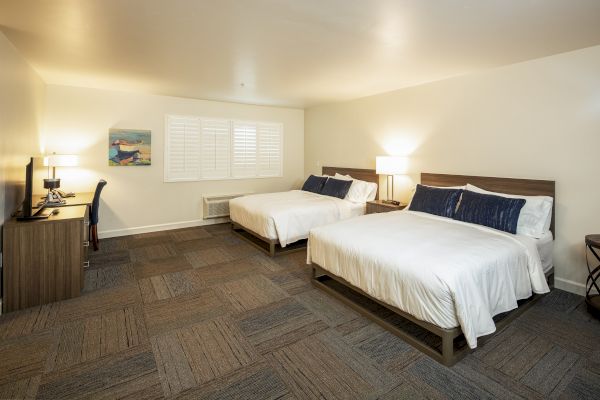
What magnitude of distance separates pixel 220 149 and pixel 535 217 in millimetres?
5128

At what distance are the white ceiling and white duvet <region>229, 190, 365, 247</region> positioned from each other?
1847mm

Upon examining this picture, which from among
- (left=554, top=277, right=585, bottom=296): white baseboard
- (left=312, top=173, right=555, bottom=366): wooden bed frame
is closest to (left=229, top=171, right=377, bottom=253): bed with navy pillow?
(left=312, top=173, right=555, bottom=366): wooden bed frame

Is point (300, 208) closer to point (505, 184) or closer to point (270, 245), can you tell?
point (270, 245)

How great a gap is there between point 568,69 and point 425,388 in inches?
134

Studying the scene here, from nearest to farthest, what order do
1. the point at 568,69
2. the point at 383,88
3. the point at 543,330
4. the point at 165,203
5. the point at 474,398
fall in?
the point at 474,398 → the point at 543,330 → the point at 568,69 → the point at 383,88 → the point at 165,203

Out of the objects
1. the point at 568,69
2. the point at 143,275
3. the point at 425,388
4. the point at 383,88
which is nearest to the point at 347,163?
the point at 383,88

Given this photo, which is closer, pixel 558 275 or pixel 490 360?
pixel 490 360

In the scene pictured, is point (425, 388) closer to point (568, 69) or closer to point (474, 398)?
point (474, 398)

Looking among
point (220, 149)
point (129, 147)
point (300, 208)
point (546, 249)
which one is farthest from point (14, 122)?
point (546, 249)

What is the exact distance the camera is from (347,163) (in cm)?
589

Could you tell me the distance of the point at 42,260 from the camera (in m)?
2.88

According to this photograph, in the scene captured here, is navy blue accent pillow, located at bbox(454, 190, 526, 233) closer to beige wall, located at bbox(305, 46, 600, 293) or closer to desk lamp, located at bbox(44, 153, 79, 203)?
beige wall, located at bbox(305, 46, 600, 293)

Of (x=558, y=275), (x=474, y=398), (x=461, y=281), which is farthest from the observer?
(x=558, y=275)

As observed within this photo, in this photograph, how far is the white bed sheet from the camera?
2970 millimetres
